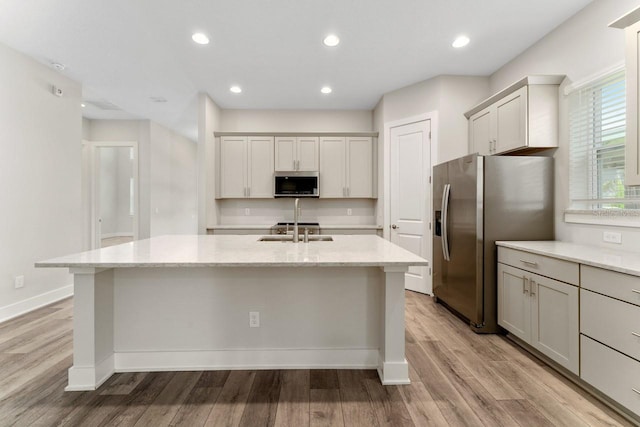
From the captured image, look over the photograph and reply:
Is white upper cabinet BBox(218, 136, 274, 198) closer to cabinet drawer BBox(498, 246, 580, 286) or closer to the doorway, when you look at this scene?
cabinet drawer BBox(498, 246, 580, 286)

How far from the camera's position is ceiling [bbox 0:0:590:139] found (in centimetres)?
260

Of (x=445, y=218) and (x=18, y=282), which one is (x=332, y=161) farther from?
(x=18, y=282)

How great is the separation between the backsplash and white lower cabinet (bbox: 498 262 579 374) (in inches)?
108

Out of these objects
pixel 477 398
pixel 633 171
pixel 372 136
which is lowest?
pixel 477 398

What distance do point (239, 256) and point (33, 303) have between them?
127 inches

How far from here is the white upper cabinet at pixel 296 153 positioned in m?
5.04

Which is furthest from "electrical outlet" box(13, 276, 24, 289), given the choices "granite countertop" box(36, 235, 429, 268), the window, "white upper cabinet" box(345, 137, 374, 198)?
the window

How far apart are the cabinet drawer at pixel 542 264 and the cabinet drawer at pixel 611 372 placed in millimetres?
381

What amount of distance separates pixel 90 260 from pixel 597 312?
9.78 ft

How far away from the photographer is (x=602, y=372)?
1.79m

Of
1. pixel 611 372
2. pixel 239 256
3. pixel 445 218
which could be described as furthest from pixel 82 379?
pixel 445 218

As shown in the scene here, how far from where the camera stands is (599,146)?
2.52 meters

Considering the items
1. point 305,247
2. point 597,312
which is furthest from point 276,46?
point 597,312

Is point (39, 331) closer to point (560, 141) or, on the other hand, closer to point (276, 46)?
point (276, 46)
